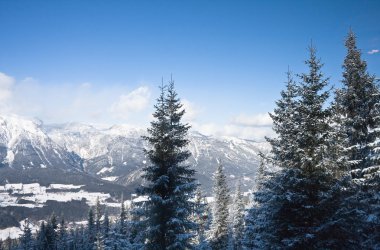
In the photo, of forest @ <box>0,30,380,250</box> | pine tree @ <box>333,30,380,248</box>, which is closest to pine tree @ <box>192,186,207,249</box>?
forest @ <box>0,30,380,250</box>

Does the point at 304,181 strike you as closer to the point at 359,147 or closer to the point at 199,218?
the point at 359,147

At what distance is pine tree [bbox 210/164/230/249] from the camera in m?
53.0

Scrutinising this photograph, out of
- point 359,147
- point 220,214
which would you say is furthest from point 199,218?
point 359,147

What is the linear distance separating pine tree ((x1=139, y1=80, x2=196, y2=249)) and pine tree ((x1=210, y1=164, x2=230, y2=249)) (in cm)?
2940

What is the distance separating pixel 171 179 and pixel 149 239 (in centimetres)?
442

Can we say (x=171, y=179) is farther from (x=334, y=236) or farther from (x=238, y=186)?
(x=238, y=186)

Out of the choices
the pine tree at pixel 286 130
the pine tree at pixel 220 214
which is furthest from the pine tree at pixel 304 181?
the pine tree at pixel 220 214

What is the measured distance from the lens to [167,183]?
24.7 m

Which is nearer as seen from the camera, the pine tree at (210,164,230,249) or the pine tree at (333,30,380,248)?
the pine tree at (333,30,380,248)

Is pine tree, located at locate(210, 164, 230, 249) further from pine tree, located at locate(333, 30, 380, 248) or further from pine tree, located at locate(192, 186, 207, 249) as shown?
pine tree, located at locate(333, 30, 380, 248)

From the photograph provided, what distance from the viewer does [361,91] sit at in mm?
22922

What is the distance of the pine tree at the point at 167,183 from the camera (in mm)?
23906

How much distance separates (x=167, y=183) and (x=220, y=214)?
30.8m

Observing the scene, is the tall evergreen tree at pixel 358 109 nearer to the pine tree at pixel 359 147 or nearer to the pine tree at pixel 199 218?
the pine tree at pixel 359 147
